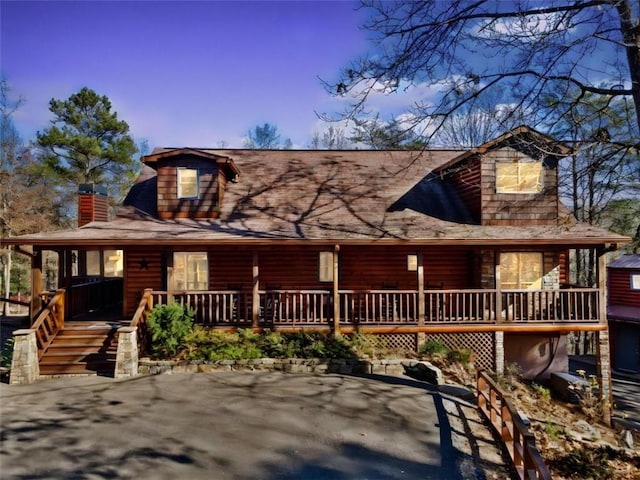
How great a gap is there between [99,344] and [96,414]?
3657 millimetres

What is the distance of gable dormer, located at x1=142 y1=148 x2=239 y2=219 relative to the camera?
14.3m

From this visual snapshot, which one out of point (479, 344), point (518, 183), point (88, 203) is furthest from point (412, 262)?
point (88, 203)

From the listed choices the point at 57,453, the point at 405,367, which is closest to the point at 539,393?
the point at 405,367

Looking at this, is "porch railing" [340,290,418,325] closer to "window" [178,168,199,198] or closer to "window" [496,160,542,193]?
"window" [496,160,542,193]

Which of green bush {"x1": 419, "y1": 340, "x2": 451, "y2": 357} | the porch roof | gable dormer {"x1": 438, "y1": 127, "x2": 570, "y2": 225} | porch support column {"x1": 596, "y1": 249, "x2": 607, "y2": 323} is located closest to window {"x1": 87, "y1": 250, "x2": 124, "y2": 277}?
the porch roof

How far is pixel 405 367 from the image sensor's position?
35.8 feet

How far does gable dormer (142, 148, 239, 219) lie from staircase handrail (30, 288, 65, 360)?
13.2ft

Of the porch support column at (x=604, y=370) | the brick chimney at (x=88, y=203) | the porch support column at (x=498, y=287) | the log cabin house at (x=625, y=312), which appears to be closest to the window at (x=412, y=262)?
the porch support column at (x=498, y=287)

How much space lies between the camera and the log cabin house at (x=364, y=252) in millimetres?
12352

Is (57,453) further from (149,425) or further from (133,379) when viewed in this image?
(133,379)

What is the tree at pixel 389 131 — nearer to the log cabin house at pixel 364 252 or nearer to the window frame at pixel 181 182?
the log cabin house at pixel 364 252

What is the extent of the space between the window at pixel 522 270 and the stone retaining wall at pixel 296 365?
16.8 ft

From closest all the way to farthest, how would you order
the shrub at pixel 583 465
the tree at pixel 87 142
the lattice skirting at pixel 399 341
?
the shrub at pixel 583 465 → the lattice skirting at pixel 399 341 → the tree at pixel 87 142

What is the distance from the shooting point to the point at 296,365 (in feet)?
35.4
